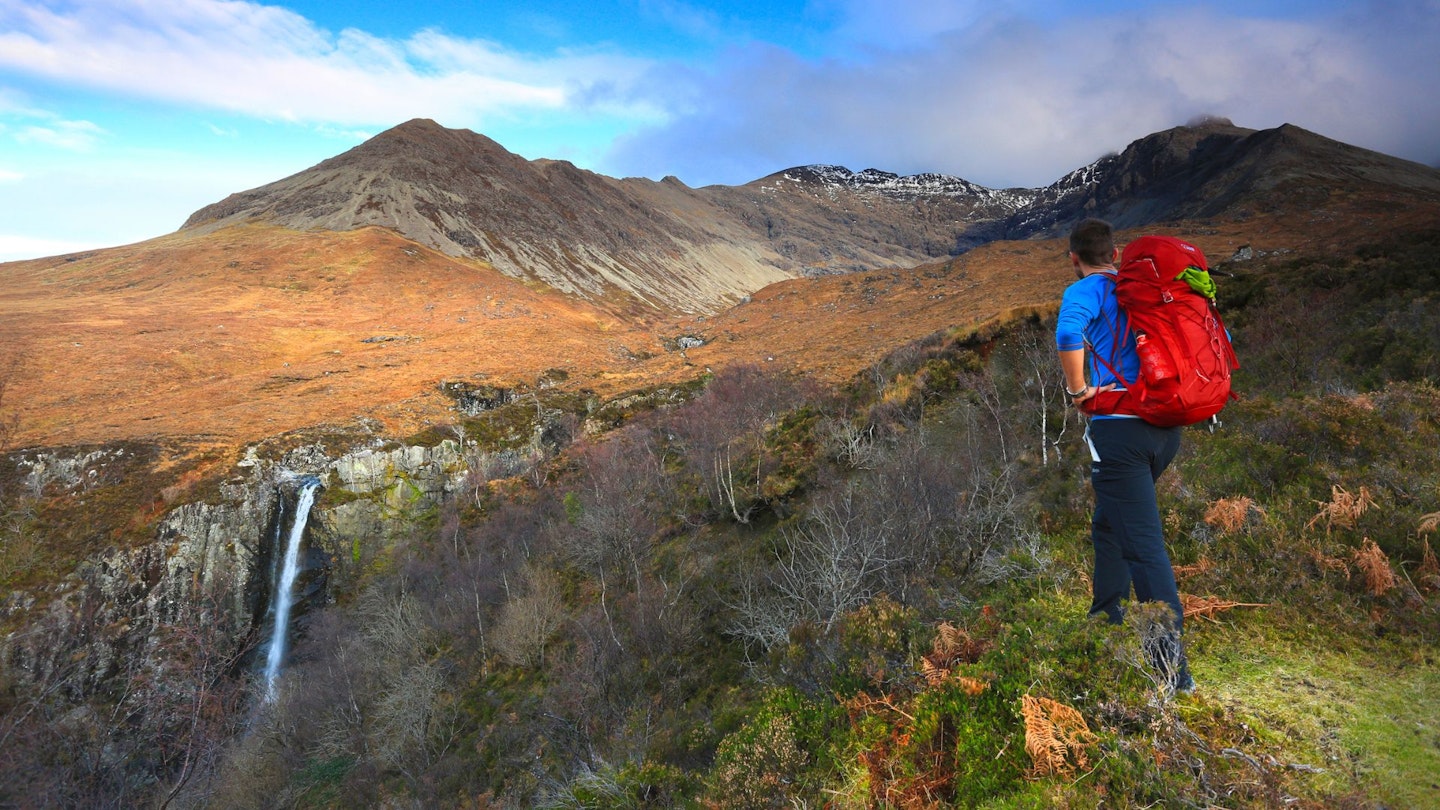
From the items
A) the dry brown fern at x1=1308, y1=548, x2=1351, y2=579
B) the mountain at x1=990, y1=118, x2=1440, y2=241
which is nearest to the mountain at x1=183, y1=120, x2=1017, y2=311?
the mountain at x1=990, y1=118, x2=1440, y2=241

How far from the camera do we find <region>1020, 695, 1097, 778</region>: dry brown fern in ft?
9.30

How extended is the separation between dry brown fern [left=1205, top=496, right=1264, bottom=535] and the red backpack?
261cm

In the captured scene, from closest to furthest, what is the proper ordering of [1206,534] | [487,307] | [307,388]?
[1206,534]
[307,388]
[487,307]

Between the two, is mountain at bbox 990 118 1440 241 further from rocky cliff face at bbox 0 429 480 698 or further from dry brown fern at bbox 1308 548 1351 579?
rocky cliff face at bbox 0 429 480 698

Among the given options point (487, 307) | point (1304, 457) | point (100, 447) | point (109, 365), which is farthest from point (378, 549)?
point (487, 307)

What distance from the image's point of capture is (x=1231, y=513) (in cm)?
497

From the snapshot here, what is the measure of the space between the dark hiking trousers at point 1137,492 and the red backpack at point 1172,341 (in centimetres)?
11

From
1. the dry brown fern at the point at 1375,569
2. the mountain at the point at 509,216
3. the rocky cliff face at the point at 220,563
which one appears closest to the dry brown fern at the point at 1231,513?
the dry brown fern at the point at 1375,569

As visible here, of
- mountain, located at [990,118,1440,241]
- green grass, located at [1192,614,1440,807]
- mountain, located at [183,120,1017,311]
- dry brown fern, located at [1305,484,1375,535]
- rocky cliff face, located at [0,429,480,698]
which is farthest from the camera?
mountain, located at [183,120,1017,311]

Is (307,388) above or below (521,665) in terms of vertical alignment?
above

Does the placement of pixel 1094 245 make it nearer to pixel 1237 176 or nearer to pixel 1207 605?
pixel 1207 605

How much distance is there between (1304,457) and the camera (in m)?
5.64

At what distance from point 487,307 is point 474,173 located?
5547 cm

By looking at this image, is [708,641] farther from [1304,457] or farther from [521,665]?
[1304,457]
